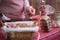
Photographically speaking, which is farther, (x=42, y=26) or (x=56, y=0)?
(x=56, y=0)

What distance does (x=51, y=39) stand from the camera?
1.12 m

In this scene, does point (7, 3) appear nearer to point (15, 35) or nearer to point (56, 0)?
point (15, 35)

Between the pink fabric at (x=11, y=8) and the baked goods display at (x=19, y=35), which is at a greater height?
the pink fabric at (x=11, y=8)

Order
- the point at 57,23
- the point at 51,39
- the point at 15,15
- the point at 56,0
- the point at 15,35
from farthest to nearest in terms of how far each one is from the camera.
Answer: the point at 56,0, the point at 57,23, the point at 15,15, the point at 51,39, the point at 15,35

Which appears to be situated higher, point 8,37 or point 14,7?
point 14,7

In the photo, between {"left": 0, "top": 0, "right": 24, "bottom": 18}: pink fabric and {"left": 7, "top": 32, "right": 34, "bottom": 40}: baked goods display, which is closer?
{"left": 7, "top": 32, "right": 34, "bottom": 40}: baked goods display

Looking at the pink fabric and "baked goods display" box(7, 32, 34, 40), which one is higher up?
the pink fabric

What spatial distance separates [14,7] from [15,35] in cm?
49

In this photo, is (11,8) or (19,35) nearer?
(19,35)

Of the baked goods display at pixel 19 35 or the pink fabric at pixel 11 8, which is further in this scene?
the pink fabric at pixel 11 8

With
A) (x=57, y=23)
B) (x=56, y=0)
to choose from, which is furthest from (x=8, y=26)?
(x=56, y=0)

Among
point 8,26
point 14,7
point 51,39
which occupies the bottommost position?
point 51,39

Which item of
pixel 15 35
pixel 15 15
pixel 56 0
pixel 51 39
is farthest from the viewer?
pixel 56 0

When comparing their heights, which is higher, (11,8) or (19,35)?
(11,8)
